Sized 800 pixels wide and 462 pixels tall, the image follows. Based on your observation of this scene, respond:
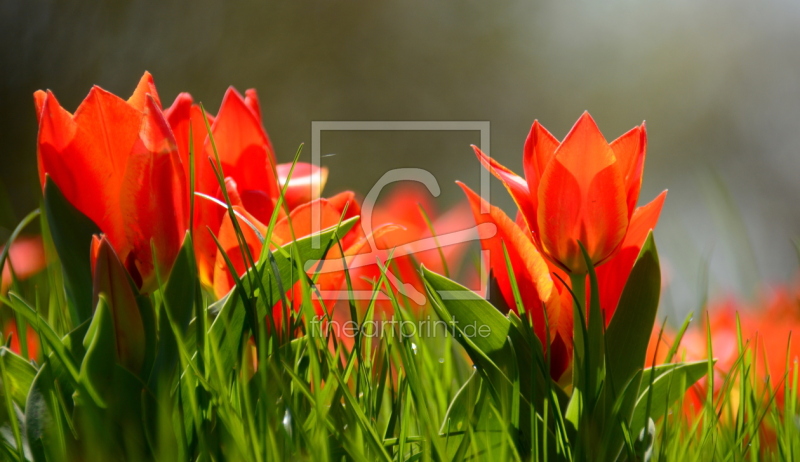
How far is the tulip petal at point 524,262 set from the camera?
19cm

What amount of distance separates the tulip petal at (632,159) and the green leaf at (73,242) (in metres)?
0.14

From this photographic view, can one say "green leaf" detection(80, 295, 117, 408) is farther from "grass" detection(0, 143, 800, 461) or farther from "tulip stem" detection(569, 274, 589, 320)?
"tulip stem" detection(569, 274, 589, 320)

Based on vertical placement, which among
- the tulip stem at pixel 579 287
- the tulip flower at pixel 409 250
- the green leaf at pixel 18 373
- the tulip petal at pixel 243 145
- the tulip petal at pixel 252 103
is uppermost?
the tulip petal at pixel 252 103

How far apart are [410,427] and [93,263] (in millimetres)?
107

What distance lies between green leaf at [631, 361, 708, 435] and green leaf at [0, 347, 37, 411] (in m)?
0.16

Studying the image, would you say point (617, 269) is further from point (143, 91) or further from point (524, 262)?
point (143, 91)

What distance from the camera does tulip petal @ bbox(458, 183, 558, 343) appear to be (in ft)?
0.63

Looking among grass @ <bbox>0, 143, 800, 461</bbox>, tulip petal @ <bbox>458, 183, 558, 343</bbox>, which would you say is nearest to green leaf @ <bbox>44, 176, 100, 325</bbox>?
grass @ <bbox>0, 143, 800, 461</bbox>

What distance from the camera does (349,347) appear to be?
0.26 metres

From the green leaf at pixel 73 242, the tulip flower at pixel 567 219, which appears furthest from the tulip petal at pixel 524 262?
the green leaf at pixel 73 242

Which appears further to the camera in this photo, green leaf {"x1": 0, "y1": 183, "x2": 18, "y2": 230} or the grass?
green leaf {"x1": 0, "y1": 183, "x2": 18, "y2": 230}

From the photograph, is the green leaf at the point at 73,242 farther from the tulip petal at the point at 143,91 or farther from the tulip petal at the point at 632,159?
the tulip petal at the point at 632,159

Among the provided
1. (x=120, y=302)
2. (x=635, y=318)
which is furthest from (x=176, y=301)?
(x=635, y=318)

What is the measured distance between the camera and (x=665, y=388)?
0.19 meters
